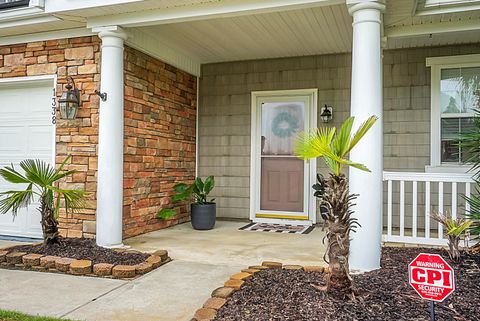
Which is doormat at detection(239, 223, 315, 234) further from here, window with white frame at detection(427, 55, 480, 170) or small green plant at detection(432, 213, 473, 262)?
small green plant at detection(432, 213, 473, 262)

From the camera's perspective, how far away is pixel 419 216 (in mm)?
5672

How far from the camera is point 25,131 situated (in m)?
5.37

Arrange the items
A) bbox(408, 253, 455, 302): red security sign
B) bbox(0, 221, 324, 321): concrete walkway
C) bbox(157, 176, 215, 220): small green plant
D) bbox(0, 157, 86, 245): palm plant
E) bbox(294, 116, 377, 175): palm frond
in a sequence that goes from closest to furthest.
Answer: bbox(408, 253, 455, 302): red security sign
bbox(294, 116, 377, 175): palm frond
bbox(0, 221, 324, 321): concrete walkway
bbox(0, 157, 86, 245): palm plant
bbox(157, 176, 215, 220): small green plant

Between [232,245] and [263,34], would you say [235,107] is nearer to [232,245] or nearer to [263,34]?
[263,34]

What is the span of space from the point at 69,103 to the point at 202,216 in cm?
245

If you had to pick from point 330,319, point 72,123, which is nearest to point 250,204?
point 72,123

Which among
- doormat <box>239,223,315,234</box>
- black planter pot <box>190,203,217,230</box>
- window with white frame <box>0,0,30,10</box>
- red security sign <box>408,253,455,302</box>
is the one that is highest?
window with white frame <box>0,0,30,10</box>

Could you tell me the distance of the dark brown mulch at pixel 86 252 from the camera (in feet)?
12.8

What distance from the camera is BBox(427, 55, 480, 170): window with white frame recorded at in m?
5.54

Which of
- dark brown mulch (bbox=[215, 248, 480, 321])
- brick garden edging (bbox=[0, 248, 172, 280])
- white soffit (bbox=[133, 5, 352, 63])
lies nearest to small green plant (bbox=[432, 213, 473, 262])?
dark brown mulch (bbox=[215, 248, 480, 321])

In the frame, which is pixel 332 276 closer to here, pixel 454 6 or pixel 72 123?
pixel 454 6

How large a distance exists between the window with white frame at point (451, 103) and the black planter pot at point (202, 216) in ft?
11.0

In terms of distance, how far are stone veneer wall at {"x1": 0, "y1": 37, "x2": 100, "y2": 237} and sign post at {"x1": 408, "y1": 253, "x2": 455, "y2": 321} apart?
3799mm

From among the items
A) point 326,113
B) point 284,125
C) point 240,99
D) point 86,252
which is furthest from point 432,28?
point 86,252
